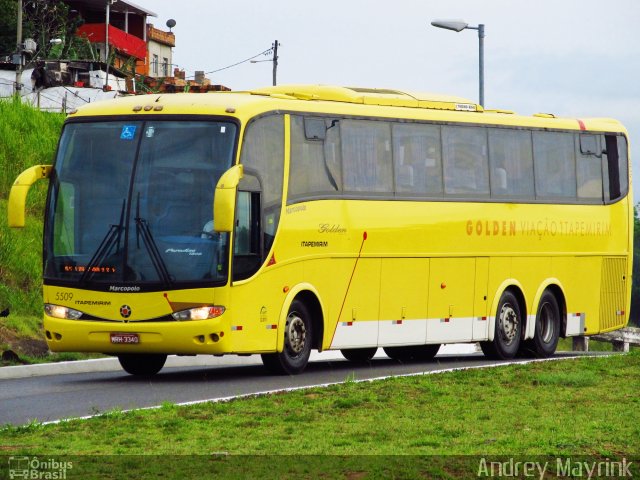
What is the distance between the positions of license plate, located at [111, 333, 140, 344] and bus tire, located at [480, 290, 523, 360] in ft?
24.7

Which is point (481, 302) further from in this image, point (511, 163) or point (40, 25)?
point (40, 25)

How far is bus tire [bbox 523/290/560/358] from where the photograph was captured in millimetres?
26062

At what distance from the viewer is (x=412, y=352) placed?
26.5 metres

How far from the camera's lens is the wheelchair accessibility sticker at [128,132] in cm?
1998

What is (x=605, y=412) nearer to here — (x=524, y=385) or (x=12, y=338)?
(x=524, y=385)

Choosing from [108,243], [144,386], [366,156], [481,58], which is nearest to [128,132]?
[108,243]

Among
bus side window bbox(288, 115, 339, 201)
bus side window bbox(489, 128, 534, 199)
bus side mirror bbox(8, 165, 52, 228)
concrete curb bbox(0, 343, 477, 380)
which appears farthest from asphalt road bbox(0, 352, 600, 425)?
bus side window bbox(489, 128, 534, 199)

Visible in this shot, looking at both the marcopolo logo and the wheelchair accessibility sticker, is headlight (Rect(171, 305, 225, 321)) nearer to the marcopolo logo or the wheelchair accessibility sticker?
the wheelchair accessibility sticker

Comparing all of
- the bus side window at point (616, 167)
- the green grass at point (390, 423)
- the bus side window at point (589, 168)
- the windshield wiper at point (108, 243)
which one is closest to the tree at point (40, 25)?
the bus side window at point (616, 167)

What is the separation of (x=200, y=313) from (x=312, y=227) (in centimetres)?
249

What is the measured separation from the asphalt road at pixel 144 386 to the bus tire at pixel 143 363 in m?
0.18

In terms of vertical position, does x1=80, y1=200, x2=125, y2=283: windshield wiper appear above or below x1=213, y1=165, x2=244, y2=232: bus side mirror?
below

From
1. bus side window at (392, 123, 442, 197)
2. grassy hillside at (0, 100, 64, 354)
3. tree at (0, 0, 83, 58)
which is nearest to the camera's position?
bus side window at (392, 123, 442, 197)

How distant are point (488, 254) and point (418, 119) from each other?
105 inches
